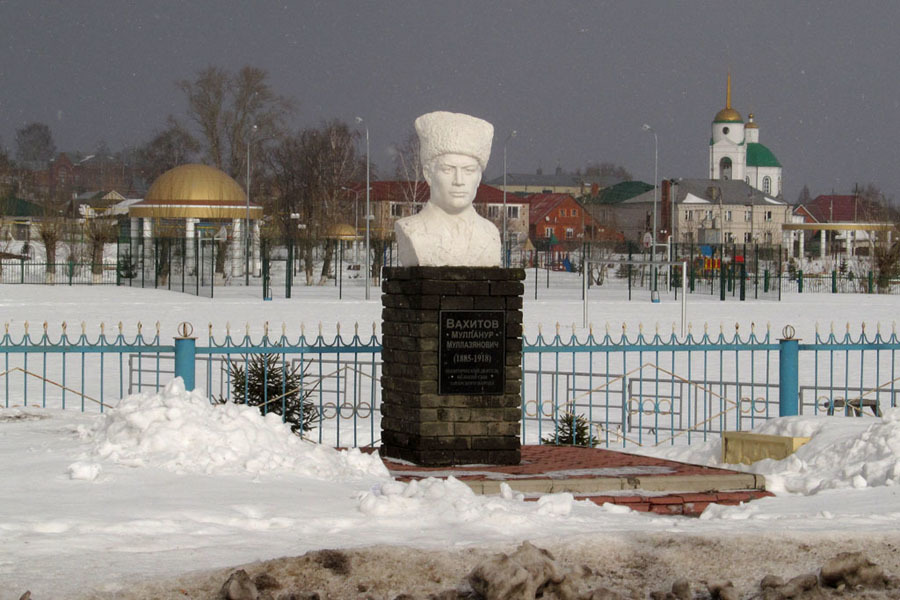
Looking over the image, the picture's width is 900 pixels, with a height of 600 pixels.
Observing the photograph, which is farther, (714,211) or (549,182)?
(549,182)

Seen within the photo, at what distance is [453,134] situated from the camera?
8.51m

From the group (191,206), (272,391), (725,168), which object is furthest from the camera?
(725,168)

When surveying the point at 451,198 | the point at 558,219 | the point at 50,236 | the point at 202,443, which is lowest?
the point at 202,443

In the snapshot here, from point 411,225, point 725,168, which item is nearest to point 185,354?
point 411,225

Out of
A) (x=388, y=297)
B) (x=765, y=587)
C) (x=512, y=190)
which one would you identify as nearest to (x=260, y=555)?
(x=765, y=587)

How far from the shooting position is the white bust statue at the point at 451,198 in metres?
8.55

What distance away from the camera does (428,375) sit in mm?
8414

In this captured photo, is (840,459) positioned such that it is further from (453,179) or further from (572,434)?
(453,179)

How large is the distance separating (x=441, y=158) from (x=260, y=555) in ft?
13.2

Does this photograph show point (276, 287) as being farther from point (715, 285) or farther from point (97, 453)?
point (97, 453)

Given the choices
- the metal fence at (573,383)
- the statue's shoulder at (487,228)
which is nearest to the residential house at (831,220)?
the metal fence at (573,383)

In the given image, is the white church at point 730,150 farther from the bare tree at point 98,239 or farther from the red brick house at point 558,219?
the bare tree at point 98,239

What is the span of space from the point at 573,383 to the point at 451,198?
3.12 meters

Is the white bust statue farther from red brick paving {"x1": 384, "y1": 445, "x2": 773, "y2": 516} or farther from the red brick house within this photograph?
the red brick house
